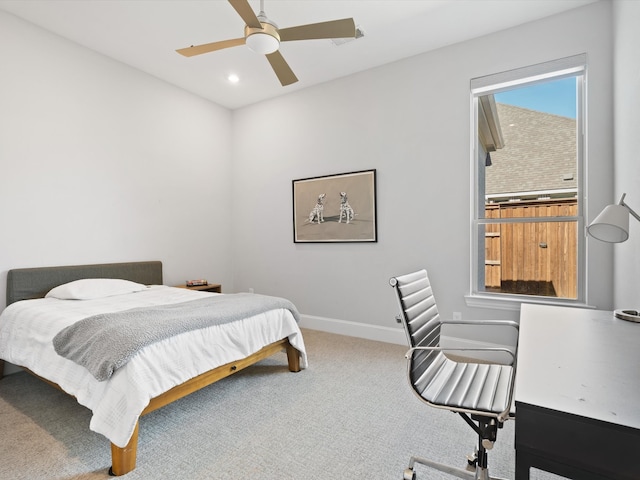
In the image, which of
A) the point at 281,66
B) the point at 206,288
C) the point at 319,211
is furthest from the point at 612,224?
the point at 206,288

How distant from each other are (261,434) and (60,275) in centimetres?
256

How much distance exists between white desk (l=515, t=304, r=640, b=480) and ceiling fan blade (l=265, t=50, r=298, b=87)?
243 centimetres

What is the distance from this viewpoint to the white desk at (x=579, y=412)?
0.69m

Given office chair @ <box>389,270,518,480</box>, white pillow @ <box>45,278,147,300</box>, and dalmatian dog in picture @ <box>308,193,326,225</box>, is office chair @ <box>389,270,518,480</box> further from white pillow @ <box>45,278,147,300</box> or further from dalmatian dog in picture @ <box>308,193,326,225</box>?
white pillow @ <box>45,278,147,300</box>

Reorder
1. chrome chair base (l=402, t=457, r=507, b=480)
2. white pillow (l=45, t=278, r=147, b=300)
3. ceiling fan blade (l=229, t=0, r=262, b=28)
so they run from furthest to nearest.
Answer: white pillow (l=45, t=278, r=147, b=300) < ceiling fan blade (l=229, t=0, r=262, b=28) < chrome chair base (l=402, t=457, r=507, b=480)

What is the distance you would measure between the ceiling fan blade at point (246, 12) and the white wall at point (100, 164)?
2.45m

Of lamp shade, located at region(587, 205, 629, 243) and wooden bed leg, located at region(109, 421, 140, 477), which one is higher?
lamp shade, located at region(587, 205, 629, 243)

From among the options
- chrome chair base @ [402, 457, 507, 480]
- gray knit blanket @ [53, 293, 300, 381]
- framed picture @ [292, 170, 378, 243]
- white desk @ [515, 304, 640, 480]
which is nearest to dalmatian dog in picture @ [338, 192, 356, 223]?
framed picture @ [292, 170, 378, 243]

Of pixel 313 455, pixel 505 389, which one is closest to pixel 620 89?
pixel 505 389

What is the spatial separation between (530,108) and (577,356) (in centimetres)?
282

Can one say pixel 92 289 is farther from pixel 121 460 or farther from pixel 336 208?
pixel 336 208

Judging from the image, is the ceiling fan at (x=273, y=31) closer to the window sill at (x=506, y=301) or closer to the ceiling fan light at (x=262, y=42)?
the ceiling fan light at (x=262, y=42)

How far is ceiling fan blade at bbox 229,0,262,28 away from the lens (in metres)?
1.90

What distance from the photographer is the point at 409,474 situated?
1.59 metres
